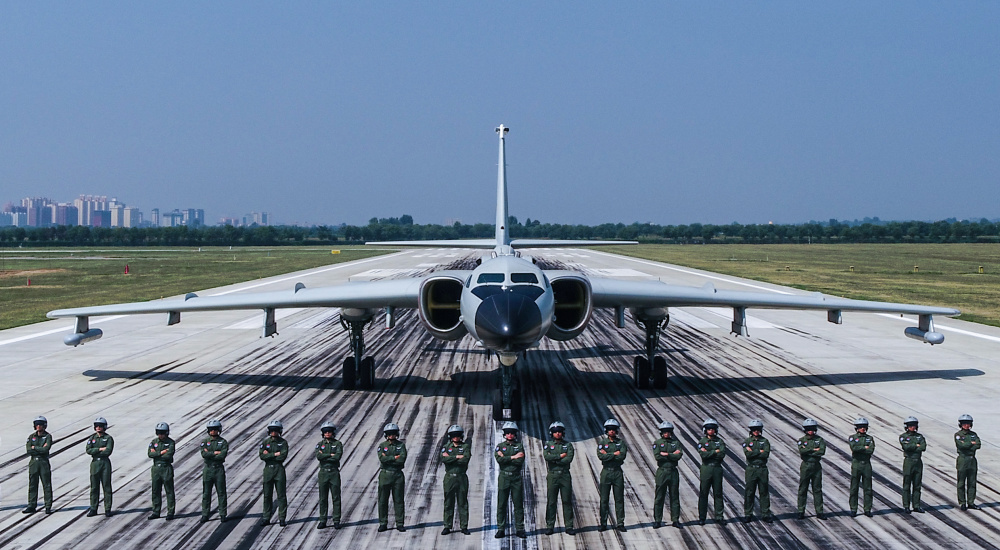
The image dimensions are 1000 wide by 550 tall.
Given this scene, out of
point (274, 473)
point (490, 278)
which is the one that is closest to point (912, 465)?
point (490, 278)

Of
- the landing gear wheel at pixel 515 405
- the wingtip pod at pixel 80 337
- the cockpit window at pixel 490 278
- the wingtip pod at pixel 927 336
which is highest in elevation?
the cockpit window at pixel 490 278

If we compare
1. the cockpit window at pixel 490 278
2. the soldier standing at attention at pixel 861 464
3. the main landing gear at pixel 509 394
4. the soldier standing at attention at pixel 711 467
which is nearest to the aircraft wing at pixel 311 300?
the cockpit window at pixel 490 278

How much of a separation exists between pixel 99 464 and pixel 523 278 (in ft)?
25.8

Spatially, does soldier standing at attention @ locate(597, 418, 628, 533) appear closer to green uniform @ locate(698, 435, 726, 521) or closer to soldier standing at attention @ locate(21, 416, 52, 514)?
green uniform @ locate(698, 435, 726, 521)

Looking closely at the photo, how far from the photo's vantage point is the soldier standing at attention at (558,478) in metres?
9.20

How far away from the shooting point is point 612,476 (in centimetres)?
938

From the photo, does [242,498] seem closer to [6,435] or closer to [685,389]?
[6,435]

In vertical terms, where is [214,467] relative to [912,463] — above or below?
below

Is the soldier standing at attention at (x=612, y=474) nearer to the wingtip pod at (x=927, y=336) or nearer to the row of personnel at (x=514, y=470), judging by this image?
the row of personnel at (x=514, y=470)

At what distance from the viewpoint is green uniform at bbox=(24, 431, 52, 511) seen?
9695mm

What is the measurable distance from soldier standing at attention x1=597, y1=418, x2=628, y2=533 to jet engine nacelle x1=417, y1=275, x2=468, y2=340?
6.05 meters

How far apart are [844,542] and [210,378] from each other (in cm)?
1577

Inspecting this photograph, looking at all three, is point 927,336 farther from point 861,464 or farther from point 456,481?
point 456,481

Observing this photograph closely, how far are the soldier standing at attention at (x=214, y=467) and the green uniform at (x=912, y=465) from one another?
907cm
